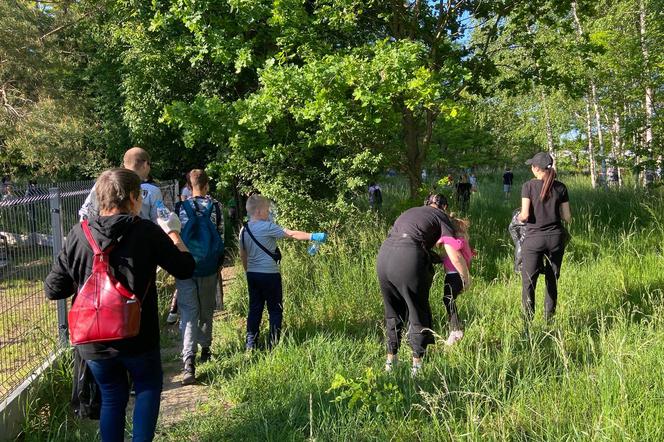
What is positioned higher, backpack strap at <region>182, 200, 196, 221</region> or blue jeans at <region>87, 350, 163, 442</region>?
backpack strap at <region>182, 200, 196, 221</region>

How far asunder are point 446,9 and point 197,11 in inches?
149

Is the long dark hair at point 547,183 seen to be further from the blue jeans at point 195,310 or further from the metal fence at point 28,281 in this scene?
the metal fence at point 28,281

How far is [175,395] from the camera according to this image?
14.0ft

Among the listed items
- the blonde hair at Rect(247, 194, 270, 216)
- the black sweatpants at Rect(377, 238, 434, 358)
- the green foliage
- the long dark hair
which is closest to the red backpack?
the green foliage

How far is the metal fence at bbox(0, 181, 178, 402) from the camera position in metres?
4.08

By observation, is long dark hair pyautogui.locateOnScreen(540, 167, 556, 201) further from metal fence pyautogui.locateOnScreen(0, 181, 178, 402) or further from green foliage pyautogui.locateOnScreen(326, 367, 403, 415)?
metal fence pyautogui.locateOnScreen(0, 181, 178, 402)

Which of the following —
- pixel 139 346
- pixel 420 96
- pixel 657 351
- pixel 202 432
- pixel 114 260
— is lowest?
pixel 202 432

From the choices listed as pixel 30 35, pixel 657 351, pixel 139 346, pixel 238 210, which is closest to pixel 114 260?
pixel 139 346

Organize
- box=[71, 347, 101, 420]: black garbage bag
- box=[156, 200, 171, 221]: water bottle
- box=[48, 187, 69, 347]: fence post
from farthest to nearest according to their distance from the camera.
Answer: box=[48, 187, 69, 347]: fence post, box=[156, 200, 171, 221]: water bottle, box=[71, 347, 101, 420]: black garbage bag

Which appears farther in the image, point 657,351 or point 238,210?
point 238,210

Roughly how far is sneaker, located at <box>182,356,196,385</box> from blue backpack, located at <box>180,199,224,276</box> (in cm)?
76

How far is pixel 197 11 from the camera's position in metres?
7.56

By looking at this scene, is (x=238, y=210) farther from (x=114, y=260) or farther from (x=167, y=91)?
(x=114, y=260)

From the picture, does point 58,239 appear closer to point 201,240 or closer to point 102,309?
point 201,240
